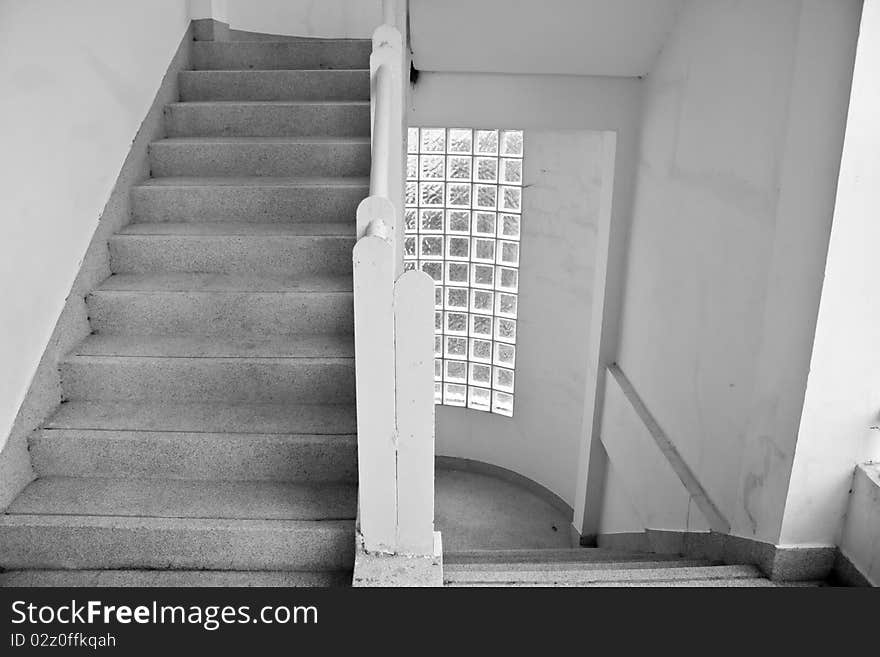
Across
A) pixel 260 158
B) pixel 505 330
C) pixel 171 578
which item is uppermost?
pixel 260 158

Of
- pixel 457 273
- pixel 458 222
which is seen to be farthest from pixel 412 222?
pixel 457 273

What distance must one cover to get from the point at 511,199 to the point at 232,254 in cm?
388

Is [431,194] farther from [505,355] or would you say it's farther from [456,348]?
[505,355]

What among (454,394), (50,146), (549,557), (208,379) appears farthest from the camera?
(454,394)

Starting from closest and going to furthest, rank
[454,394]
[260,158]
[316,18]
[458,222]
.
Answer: [260,158], [316,18], [458,222], [454,394]

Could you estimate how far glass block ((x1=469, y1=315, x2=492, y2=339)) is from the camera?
7.11 m

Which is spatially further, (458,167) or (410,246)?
(410,246)

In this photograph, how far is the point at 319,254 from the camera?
3.18 m

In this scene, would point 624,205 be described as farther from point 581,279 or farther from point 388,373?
point 388,373

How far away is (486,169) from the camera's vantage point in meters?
6.68

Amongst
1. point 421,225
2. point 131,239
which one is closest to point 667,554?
point 131,239

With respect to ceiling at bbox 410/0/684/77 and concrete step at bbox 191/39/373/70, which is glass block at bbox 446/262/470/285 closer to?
ceiling at bbox 410/0/684/77

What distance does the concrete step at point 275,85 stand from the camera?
3969mm

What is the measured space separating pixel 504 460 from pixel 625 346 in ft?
9.19
